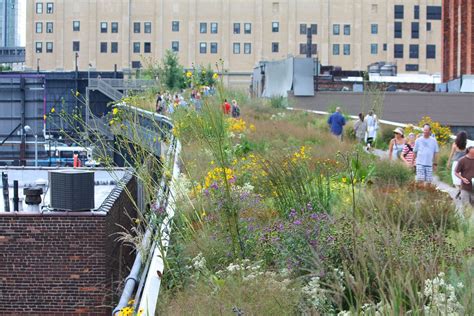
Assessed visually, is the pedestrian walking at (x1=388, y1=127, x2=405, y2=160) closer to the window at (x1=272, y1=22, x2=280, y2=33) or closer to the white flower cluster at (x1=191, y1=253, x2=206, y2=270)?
the white flower cluster at (x1=191, y1=253, x2=206, y2=270)

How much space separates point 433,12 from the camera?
99812 mm

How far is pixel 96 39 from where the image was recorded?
98.7m

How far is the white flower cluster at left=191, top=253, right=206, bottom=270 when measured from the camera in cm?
1035

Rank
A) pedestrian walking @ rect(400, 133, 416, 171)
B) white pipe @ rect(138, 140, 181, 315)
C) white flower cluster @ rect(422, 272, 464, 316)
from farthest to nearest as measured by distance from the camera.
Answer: pedestrian walking @ rect(400, 133, 416, 171)
white pipe @ rect(138, 140, 181, 315)
white flower cluster @ rect(422, 272, 464, 316)

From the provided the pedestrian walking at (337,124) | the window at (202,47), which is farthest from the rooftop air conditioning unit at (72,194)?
the window at (202,47)

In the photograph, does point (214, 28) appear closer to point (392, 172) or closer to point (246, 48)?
point (246, 48)

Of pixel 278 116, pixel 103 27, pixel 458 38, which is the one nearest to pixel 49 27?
pixel 103 27

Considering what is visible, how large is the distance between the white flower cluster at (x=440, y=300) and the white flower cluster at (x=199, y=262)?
302cm

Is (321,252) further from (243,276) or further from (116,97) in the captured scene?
(116,97)

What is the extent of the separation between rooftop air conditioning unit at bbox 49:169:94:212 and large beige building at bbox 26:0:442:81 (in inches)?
3090

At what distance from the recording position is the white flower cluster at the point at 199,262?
1035 cm

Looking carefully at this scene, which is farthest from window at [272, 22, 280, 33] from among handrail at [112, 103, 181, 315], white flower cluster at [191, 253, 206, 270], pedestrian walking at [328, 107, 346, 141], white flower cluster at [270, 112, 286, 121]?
white flower cluster at [191, 253, 206, 270]

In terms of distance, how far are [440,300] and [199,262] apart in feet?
12.1

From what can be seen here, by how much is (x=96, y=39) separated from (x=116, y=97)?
45.2 m
